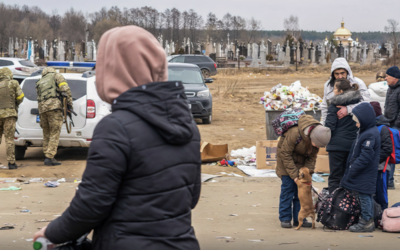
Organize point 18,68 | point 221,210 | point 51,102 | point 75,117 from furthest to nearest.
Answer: point 18,68
point 75,117
point 51,102
point 221,210

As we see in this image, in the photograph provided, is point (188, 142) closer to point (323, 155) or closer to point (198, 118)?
point (323, 155)

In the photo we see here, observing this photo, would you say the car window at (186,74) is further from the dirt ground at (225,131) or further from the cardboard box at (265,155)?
the cardboard box at (265,155)

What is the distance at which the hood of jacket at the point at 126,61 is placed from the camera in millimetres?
1954

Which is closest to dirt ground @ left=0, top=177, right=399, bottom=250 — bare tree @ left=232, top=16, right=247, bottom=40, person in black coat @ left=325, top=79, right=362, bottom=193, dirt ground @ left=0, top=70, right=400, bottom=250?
dirt ground @ left=0, top=70, right=400, bottom=250

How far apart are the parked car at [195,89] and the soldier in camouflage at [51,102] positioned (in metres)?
5.60

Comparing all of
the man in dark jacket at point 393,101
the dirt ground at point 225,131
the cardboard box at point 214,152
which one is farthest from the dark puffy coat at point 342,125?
the cardboard box at point 214,152

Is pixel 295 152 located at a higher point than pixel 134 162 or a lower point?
lower

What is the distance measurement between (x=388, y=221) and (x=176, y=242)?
13.1 ft

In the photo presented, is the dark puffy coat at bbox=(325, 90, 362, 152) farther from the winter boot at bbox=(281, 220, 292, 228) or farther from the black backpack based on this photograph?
the winter boot at bbox=(281, 220, 292, 228)

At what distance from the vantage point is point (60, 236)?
75.6 inches

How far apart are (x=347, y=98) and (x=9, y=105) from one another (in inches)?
237

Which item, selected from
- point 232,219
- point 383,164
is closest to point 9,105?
point 232,219

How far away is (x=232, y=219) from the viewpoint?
Answer: 595cm

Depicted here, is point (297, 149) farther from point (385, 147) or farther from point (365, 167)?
point (385, 147)
